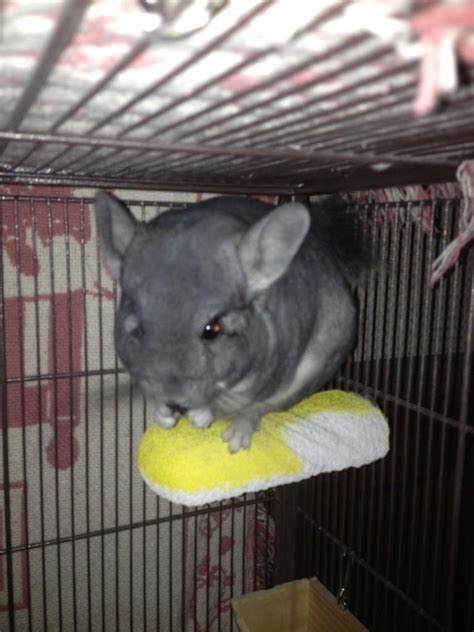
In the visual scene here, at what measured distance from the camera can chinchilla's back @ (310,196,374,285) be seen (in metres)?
1.51

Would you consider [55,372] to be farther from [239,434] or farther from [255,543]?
[255,543]

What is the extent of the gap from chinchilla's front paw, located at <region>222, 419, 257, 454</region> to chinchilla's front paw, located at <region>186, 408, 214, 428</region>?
80mm

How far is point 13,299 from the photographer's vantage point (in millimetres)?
1621

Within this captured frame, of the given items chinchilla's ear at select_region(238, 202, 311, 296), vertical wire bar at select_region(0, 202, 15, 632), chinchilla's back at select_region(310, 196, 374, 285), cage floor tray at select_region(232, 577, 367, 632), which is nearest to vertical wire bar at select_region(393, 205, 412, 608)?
Answer: chinchilla's back at select_region(310, 196, 374, 285)

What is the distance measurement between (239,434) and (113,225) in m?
0.52

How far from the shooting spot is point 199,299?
1021 mm

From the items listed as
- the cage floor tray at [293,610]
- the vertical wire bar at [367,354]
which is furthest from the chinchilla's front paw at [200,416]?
the cage floor tray at [293,610]

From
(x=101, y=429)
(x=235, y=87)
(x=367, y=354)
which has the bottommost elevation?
(x=101, y=429)

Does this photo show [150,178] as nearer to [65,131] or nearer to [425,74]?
[65,131]

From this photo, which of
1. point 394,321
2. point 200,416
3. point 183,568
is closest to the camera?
point 200,416

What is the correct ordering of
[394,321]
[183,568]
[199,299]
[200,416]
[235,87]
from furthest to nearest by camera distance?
1. [183,568]
2. [394,321]
3. [200,416]
4. [199,299]
5. [235,87]

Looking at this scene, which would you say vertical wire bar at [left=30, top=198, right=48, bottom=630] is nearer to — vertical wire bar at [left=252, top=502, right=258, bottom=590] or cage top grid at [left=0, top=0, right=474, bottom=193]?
cage top grid at [left=0, top=0, right=474, bottom=193]

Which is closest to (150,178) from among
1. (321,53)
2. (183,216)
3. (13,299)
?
(183,216)

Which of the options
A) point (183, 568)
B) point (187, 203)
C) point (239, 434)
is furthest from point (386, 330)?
point (183, 568)
